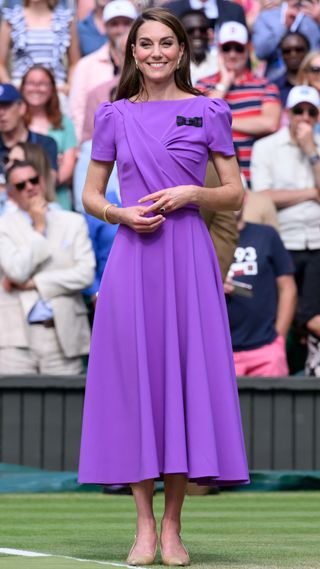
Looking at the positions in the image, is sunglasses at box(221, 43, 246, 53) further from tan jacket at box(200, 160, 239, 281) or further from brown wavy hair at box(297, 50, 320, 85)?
tan jacket at box(200, 160, 239, 281)

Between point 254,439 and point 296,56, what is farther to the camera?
point 296,56

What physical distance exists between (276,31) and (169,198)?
9468 mm

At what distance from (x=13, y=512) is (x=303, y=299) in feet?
13.3

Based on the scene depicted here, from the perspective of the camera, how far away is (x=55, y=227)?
11.3 m

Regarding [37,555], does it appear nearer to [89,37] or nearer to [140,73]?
[140,73]

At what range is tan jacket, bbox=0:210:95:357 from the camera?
11.0 metres

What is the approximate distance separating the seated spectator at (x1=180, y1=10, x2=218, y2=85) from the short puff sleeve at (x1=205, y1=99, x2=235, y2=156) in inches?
299

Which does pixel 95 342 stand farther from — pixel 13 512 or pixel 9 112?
pixel 9 112

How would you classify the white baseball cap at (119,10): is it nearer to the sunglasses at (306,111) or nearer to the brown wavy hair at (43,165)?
the sunglasses at (306,111)

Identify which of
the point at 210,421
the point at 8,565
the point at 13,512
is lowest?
the point at 13,512

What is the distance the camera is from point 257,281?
450 inches

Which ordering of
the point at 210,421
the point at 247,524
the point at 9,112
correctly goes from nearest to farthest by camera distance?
the point at 210,421 → the point at 247,524 → the point at 9,112

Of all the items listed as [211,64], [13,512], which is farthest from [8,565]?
[211,64]

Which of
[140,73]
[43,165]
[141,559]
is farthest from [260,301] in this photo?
[141,559]
